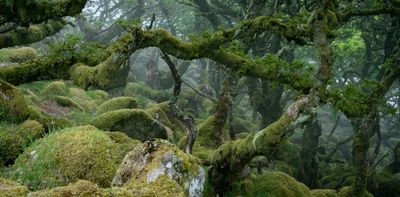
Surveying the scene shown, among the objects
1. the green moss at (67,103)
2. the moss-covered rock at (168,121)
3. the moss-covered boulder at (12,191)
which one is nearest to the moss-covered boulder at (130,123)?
the moss-covered rock at (168,121)

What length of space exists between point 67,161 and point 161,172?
3087 mm

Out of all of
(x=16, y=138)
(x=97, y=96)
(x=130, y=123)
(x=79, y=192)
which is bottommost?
(x=97, y=96)

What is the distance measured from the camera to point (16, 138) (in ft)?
27.6

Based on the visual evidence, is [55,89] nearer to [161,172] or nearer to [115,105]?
[115,105]

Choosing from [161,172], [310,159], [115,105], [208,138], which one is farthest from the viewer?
[310,159]

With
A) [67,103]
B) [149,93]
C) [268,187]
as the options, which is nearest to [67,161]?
[268,187]

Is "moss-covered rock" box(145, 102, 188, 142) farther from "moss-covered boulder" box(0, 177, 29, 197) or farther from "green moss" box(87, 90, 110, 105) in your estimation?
"moss-covered boulder" box(0, 177, 29, 197)

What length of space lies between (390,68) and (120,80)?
18.9 meters

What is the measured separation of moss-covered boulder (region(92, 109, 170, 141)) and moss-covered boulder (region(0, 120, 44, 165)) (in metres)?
3.29

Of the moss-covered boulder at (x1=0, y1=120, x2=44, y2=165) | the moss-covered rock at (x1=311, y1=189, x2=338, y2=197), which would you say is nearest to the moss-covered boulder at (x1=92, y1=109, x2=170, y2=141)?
the moss-covered boulder at (x1=0, y1=120, x2=44, y2=165)

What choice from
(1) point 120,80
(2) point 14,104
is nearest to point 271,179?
(2) point 14,104

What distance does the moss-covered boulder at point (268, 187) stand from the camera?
9930mm

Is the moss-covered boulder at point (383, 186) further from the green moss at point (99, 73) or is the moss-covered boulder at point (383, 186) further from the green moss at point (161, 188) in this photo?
the green moss at point (161, 188)

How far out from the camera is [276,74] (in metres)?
9.94
